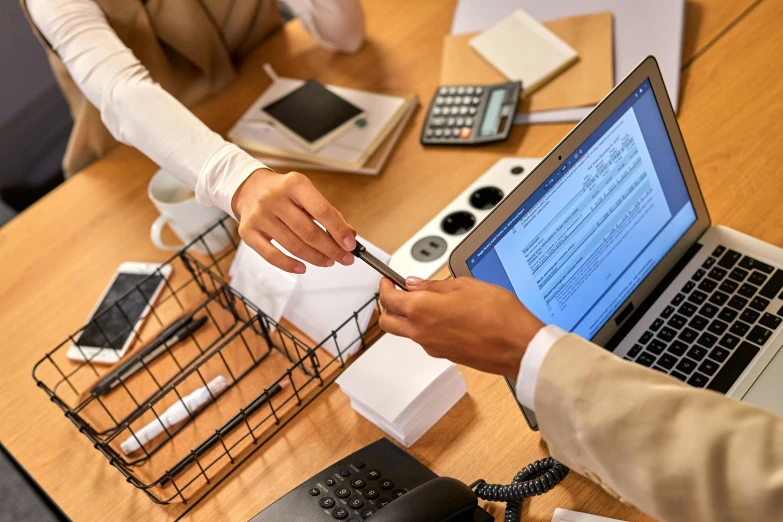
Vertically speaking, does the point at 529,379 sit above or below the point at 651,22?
above

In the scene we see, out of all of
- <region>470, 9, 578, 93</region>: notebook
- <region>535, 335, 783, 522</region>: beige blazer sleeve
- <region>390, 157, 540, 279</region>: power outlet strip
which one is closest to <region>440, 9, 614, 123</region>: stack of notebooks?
<region>470, 9, 578, 93</region>: notebook

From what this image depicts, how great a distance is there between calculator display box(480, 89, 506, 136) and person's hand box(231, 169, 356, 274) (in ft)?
1.37

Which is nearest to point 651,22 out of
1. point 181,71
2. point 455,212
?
point 455,212

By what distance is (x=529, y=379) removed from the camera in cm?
65

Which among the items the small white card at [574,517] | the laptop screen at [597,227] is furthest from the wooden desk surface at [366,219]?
the laptop screen at [597,227]

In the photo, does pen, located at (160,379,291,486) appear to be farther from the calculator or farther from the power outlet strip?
the calculator

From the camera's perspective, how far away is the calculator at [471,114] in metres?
1.22

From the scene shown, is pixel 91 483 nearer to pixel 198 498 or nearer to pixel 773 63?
pixel 198 498

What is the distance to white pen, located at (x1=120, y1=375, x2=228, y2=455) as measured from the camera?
94cm

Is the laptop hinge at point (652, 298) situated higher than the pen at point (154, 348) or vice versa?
the pen at point (154, 348)

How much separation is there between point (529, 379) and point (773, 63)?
88 cm

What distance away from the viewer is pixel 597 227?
0.84m

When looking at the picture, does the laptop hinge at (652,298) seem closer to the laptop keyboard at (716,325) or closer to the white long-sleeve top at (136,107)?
the laptop keyboard at (716,325)

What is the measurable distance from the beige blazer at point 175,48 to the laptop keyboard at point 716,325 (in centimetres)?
96
